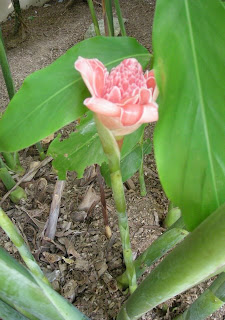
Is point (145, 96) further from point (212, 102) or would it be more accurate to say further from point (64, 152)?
point (64, 152)

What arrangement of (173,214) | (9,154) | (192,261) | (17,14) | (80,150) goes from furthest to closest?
1. (17,14)
2. (9,154)
3. (173,214)
4. (80,150)
5. (192,261)

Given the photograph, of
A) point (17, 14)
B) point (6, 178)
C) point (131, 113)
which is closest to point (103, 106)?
point (131, 113)

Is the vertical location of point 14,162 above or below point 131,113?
below

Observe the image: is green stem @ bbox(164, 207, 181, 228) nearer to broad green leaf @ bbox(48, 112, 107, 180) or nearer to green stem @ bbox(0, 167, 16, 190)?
broad green leaf @ bbox(48, 112, 107, 180)

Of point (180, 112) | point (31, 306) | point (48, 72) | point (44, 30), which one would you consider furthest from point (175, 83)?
point (44, 30)

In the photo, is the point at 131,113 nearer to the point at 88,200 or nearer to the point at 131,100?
the point at 131,100

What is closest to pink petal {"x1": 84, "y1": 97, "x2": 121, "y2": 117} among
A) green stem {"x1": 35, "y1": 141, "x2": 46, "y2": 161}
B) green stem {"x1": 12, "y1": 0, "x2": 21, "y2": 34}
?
green stem {"x1": 35, "y1": 141, "x2": 46, "y2": 161}
